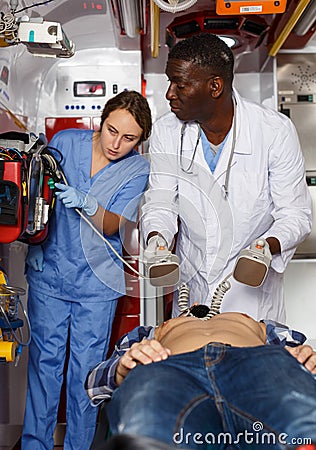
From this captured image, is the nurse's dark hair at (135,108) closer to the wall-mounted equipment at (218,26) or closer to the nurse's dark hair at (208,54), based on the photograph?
the nurse's dark hair at (208,54)

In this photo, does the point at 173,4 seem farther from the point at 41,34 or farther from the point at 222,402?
the point at 222,402

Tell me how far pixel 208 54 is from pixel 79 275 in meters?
1.04

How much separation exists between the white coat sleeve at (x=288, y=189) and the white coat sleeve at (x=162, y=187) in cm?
37

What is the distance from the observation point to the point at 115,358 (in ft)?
5.60

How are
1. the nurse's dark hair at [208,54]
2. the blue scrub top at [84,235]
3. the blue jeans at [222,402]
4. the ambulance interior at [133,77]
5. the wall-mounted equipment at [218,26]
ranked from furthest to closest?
the wall-mounted equipment at [218,26]
the ambulance interior at [133,77]
the blue scrub top at [84,235]
the nurse's dark hair at [208,54]
the blue jeans at [222,402]

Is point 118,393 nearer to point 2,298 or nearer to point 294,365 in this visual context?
point 294,365

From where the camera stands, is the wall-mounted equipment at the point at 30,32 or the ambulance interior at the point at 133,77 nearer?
the wall-mounted equipment at the point at 30,32

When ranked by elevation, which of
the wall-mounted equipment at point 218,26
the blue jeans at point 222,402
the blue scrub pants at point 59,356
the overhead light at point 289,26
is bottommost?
the blue scrub pants at point 59,356

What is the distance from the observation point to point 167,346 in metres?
1.65

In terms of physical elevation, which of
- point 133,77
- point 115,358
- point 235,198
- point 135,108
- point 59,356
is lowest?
point 59,356

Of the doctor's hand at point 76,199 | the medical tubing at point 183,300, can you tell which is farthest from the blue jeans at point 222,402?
the doctor's hand at point 76,199

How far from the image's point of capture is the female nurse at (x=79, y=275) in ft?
8.53

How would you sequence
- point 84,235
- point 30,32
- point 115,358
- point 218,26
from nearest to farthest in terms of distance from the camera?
1. point 115,358
2. point 30,32
3. point 84,235
4. point 218,26

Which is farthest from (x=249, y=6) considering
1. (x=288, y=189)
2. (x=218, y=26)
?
(x=218, y=26)
